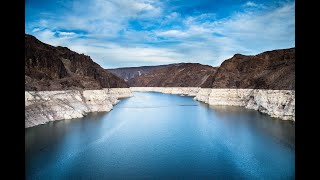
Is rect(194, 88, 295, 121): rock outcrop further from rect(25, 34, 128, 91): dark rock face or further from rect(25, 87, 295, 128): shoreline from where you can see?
rect(25, 34, 128, 91): dark rock face

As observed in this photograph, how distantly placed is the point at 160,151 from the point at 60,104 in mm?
26917

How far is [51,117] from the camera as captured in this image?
134 feet

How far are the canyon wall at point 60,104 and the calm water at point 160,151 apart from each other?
94.6 inches

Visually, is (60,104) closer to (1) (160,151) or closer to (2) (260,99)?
(1) (160,151)

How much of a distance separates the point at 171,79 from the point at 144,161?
16613cm

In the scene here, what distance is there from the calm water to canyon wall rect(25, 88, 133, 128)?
2.40 m

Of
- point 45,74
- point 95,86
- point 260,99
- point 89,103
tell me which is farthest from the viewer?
point 95,86

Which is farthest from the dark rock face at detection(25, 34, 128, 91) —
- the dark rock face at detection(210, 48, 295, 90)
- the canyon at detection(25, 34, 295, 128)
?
the dark rock face at detection(210, 48, 295, 90)

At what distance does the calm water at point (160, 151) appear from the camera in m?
18.8

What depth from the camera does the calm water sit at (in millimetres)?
18797

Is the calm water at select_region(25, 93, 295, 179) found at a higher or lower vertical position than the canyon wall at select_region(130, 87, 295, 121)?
lower

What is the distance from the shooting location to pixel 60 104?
44.6 m

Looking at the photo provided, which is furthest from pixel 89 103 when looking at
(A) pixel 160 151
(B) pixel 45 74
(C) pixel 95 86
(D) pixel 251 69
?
(D) pixel 251 69
